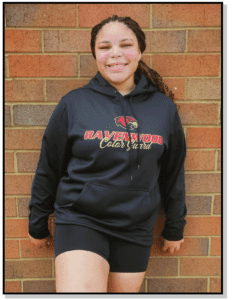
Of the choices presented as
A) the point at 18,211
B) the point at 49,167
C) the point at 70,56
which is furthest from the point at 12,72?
the point at 18,211

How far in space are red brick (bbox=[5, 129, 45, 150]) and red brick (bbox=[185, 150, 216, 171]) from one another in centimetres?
101

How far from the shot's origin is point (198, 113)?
161cm

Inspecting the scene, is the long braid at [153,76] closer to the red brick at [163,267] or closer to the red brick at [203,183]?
the red brick at [203,183]

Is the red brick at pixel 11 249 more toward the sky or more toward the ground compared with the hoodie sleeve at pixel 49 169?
more toward the ground

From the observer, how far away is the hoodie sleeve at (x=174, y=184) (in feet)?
4.73

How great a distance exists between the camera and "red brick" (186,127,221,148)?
1619 millimetres

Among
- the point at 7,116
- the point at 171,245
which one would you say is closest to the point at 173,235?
the point at 171,245

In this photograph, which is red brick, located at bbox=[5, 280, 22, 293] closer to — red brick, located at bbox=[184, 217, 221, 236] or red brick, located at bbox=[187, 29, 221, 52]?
red brick, located at bbox=[184, 217, 221, 236]

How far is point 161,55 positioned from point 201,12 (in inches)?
14.4

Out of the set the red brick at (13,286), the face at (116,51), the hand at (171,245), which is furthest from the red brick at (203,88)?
the red brick at (13,286)

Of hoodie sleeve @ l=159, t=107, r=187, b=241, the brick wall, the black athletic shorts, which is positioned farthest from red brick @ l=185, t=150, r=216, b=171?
the black athletic shorts

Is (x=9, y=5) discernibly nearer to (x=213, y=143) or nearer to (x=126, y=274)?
(x=213, y=143)

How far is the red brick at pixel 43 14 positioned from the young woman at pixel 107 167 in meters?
0.32

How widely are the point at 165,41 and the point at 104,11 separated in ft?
1.41
